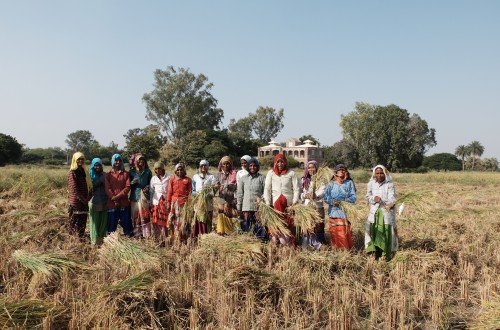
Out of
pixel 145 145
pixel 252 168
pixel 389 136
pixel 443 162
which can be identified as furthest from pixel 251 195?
pixel 443 162

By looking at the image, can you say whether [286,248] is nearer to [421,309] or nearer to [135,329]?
[421,309]

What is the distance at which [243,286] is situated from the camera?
3.18 metres

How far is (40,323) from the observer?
2.51 meters

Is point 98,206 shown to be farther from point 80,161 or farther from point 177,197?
point 177,197

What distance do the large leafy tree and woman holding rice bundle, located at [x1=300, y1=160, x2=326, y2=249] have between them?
38184 millimetres

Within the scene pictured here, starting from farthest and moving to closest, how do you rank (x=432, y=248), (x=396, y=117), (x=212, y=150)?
(x=396, y=117)
(x=212, y=150)
(x=432, y=248)

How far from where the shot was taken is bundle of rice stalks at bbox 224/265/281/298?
3137mm

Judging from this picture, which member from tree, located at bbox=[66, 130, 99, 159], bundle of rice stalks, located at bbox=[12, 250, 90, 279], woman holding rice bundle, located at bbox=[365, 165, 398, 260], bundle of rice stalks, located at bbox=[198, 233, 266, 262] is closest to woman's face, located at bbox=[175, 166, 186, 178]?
bundle of rice stalks, located at bbox=[198, 233, 266, 262]

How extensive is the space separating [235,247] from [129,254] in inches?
43.5

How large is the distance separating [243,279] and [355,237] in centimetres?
285

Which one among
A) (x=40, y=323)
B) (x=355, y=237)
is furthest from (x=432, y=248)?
(x=40, y=323)

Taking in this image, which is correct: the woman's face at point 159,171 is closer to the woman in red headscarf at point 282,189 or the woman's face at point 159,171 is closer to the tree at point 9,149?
the woman in red headscarf at point 282,189

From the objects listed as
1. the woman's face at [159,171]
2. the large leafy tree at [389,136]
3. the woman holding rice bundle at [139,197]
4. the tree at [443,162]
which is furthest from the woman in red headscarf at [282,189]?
the tree at [443,162]

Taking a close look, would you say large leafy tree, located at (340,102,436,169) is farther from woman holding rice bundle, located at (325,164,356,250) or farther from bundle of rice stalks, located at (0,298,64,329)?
bundle of rice stalks, located at (0,298,64,329)
